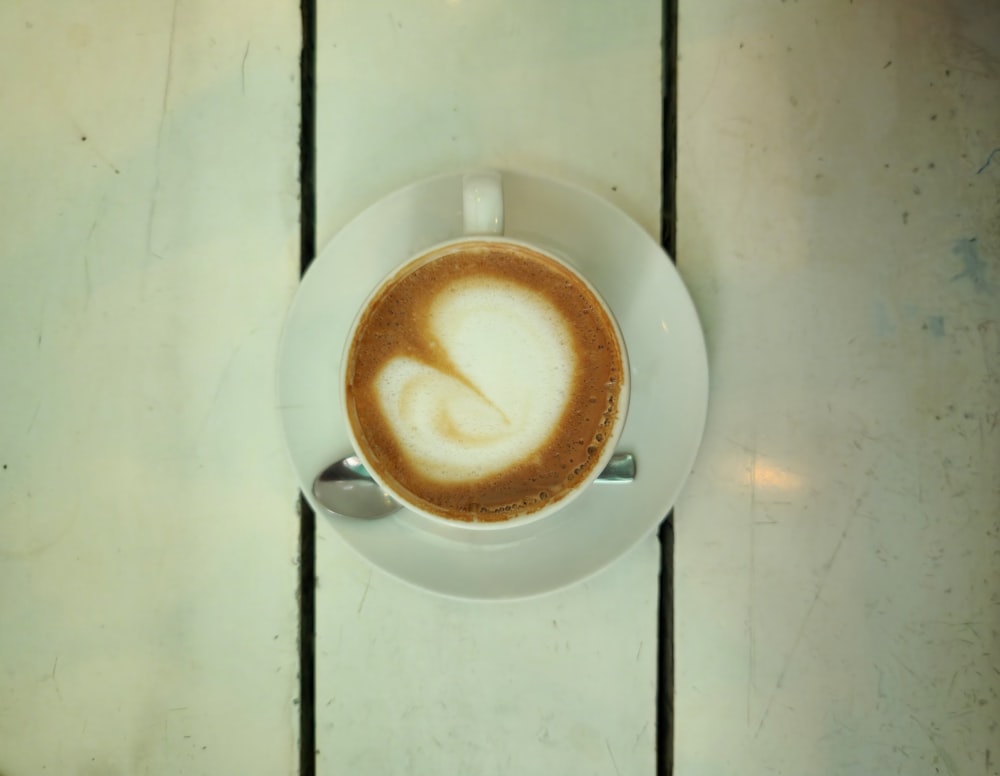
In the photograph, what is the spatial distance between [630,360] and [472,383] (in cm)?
17

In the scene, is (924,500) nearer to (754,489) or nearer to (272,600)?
(754,489)

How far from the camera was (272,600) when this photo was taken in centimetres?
80

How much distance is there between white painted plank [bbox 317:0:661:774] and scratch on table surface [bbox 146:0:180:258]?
0.17m

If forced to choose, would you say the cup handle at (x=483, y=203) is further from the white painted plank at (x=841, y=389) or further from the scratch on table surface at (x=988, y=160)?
the scratch on table surface at (x=988, y=160)

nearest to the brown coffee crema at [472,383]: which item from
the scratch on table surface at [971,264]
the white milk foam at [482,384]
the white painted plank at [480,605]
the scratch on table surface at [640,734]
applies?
the white milk foam at [482,384]

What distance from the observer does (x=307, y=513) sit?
2.64ft

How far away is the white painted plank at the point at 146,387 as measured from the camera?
80cm

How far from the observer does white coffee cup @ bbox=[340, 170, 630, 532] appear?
641 mm

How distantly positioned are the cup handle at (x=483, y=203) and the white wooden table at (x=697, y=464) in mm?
180

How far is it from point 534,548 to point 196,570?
1.24 ft

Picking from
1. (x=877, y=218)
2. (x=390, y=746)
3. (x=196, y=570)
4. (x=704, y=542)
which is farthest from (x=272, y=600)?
(x=877, y=218)

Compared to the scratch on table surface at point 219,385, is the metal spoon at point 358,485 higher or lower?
lower

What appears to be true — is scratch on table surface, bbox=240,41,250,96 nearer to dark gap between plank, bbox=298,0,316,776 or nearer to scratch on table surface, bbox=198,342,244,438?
dark gap between plank, bbox=298,0,316,776

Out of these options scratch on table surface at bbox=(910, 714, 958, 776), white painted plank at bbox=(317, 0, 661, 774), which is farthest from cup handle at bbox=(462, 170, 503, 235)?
scratch on table surface at bbox=(910, 714, 958, 776)
